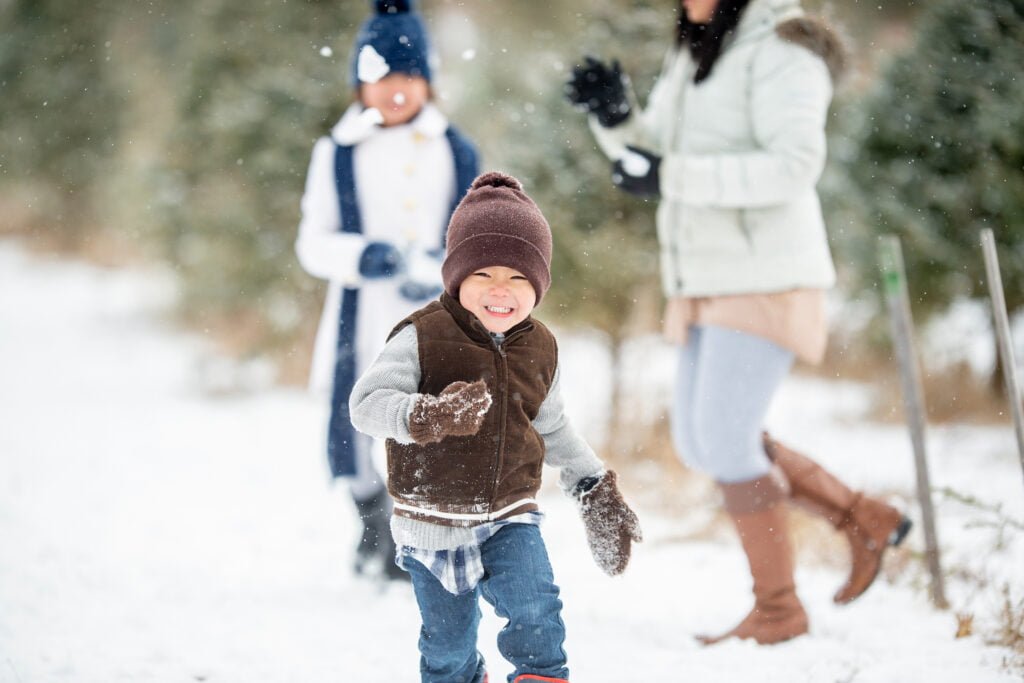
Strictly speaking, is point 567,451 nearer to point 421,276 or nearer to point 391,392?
point 391,392

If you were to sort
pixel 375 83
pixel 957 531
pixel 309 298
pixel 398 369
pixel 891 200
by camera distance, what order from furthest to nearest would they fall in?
pixel 309 298, pixel 891 200, pixel 957 531, pixel 375 83, pixel 398 369

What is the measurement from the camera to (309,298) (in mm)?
6590

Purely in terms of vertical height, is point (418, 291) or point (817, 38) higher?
point (817, 38)

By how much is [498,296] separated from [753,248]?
1003 millimetres

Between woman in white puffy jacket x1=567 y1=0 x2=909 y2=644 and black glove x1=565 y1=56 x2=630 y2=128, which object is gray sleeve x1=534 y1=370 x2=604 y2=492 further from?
black glove x1=565 y1=56 x2=630 y2=128

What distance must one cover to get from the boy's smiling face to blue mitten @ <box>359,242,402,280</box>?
0.88 metres

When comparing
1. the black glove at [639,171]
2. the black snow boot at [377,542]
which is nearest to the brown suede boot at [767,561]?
the black glove at [639,171]

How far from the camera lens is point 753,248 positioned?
7.82ft

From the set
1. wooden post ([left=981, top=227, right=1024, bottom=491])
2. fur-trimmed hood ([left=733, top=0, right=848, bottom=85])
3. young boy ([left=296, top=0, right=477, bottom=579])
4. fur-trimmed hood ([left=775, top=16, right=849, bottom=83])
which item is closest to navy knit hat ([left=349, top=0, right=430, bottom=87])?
young boy ([left=296, top=0, right=477, bottom=579])

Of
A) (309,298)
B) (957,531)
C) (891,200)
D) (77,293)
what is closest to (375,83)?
(957,531)

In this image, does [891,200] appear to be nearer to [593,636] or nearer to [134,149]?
[593,636]

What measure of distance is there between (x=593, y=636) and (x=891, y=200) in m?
3.58

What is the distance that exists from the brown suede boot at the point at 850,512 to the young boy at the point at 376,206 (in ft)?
3.76

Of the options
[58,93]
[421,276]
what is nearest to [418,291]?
[421,276]
